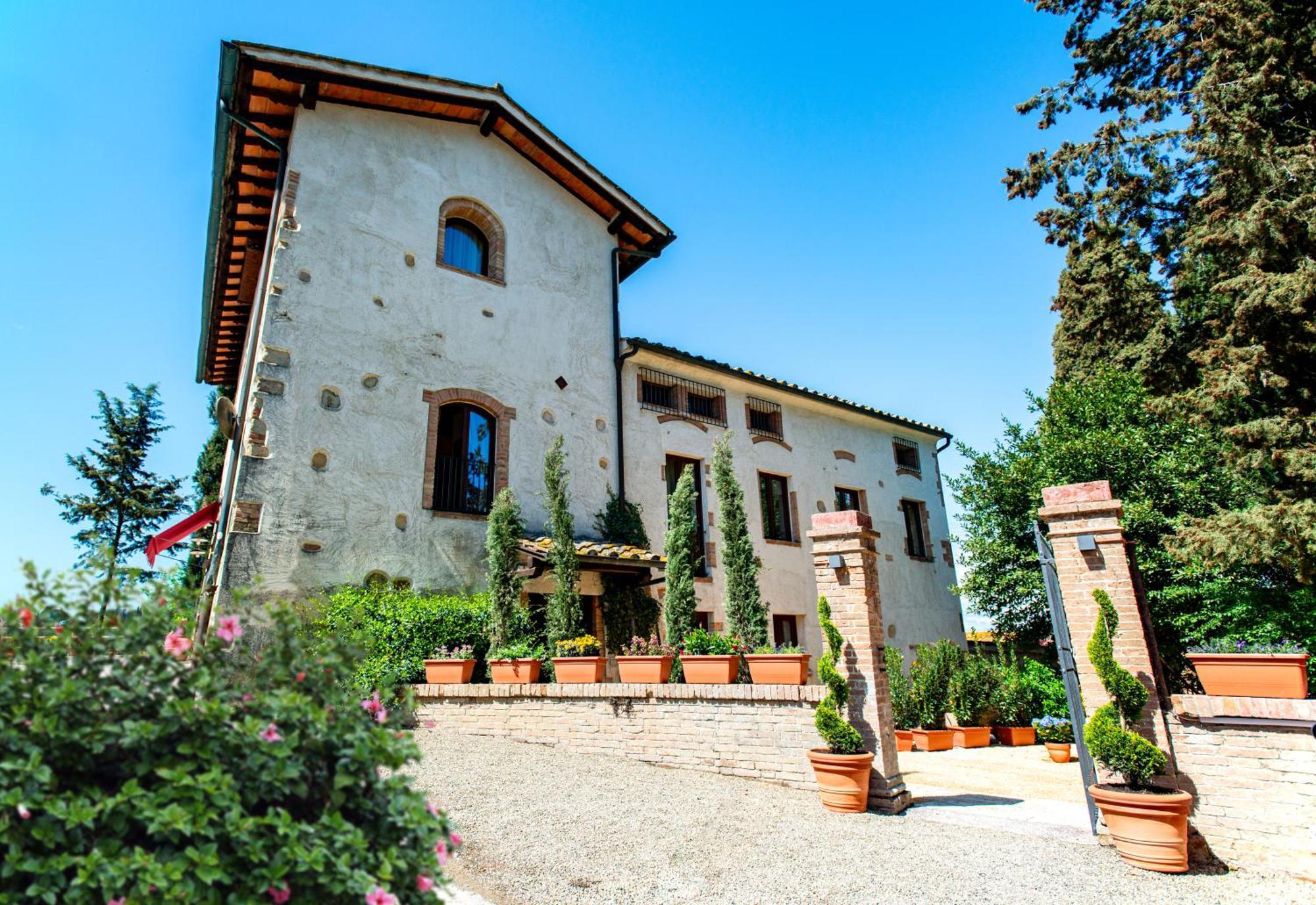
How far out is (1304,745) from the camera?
4.56 metres

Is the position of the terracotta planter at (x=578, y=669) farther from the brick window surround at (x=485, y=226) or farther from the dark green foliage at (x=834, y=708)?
the brick window surround at (x=485, y=226)

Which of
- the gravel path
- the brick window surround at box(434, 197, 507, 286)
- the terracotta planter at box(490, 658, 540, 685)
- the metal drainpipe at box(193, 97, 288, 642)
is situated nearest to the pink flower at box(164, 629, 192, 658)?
the gravel path

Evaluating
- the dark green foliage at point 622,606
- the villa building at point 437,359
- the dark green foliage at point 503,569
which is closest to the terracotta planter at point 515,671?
the dark green foliage at point 503,569

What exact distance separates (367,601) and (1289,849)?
30.7 ft

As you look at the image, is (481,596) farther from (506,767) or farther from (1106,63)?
(1106,63)

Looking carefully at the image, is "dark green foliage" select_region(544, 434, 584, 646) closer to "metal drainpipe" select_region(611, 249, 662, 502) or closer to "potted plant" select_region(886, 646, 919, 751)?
"metal drainpipe" select_region(611, 249, 662, 502)

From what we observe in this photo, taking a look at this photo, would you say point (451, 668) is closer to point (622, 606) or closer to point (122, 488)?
point (622, 606)

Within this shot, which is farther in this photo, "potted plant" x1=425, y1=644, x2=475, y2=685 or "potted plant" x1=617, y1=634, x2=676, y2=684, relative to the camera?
"potted plant" x1=425, y1=644, x2=475, y2=685

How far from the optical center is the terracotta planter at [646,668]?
24.7 ft

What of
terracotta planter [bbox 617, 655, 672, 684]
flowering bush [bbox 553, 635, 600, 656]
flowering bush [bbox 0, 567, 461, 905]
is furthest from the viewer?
flowering bush [bbox 553, 635, 600, 656]

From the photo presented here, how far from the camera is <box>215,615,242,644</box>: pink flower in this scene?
218 centimetres

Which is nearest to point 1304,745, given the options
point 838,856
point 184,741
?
point 838,856

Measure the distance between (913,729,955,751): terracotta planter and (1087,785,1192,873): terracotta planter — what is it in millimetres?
6492

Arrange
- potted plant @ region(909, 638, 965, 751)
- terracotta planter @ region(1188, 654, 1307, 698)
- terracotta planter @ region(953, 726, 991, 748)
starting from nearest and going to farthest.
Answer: terracotta planter @ region(1188, 654, 1307, 698), terracotta planter @ region(953, 726, 991, 748), potted plant @ region(909, 638, 965, 751)
